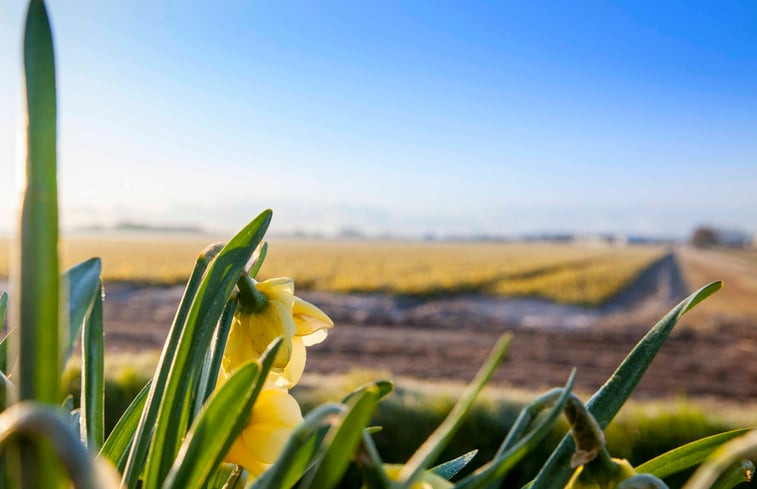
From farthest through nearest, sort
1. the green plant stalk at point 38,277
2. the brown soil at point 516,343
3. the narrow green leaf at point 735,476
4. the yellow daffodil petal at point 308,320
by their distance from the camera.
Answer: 1. the brown soil at point 516,343
2. the yellow daffodil petal at point 308,320
3. the narrow green leaf at point 735,476
4. the green plant stalk at point 38,277

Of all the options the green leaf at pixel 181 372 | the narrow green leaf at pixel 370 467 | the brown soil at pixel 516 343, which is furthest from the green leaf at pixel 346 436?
the brown soil at pixel 516 343

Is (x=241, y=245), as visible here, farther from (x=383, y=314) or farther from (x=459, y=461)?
(x=383, y=314)

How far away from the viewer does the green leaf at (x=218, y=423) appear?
0.21 meters

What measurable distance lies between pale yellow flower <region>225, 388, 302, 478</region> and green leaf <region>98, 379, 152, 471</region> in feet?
0.32

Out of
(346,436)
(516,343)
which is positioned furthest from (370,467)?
(516,343)

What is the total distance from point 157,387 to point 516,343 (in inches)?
306

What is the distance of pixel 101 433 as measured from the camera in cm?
33

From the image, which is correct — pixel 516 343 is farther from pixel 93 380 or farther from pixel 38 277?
pixel 38 277

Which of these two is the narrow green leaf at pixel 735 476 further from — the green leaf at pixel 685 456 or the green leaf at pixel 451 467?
the green leaf at pixel 451 467

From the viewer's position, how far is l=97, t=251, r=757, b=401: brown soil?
6012mm

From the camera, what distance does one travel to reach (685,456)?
29 cm

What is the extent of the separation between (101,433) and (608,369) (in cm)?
680

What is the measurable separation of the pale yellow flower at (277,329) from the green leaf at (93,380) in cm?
7

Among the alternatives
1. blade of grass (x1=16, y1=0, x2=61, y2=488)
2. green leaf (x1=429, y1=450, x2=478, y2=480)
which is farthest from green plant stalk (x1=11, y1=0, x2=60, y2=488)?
green leaf (x1=429, y1=450, x2=478, y2=480)
